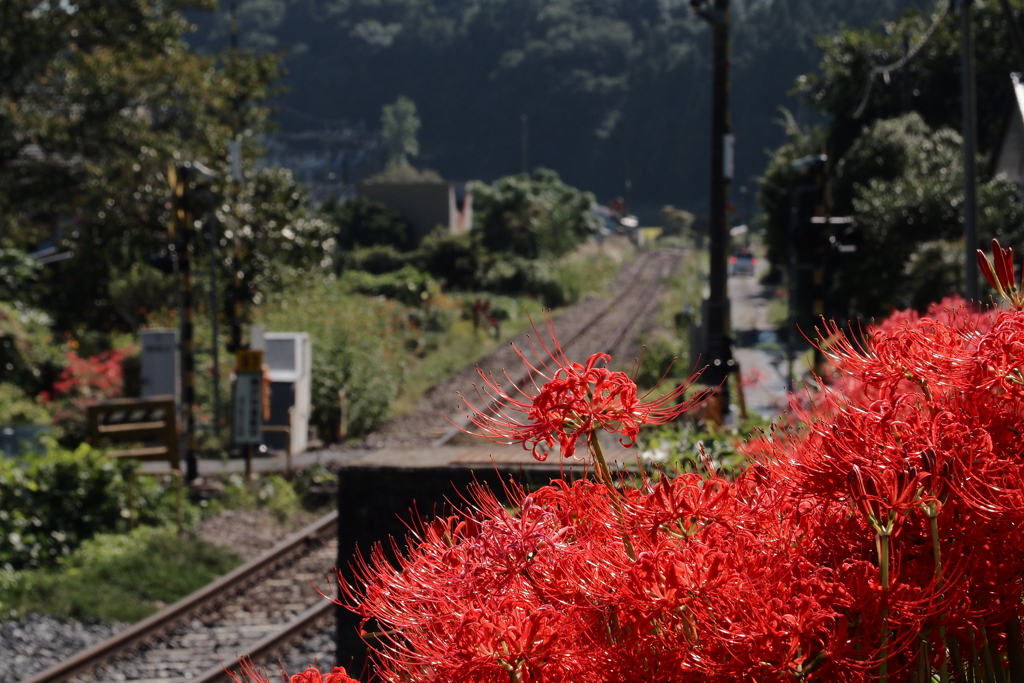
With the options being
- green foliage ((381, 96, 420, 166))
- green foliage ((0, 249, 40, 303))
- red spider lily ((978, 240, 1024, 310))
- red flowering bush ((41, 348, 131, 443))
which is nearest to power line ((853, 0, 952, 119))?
red flowering bush ((41, 348, 131, 443))

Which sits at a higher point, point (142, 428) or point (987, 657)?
point (987, 657)

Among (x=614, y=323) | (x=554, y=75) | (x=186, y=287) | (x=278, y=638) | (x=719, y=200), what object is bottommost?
(x=278, y=638)

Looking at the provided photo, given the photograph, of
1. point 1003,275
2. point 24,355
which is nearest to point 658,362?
point 24,355

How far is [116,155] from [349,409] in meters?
8.37

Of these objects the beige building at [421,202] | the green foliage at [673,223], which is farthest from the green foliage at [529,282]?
the green foliage at [673,223]

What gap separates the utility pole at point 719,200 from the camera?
12.0 meters

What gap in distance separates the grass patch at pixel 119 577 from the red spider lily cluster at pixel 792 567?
8.08 metres

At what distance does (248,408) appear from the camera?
14.5 metres

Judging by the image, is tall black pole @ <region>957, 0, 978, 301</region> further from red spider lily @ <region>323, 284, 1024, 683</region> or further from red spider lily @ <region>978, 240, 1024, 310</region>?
red spider lily @ <region>323, 284, 1024, 683</region>

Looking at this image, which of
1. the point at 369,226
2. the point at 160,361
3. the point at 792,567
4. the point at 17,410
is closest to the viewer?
the point at 792,567

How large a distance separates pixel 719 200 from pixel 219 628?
7.42 metres

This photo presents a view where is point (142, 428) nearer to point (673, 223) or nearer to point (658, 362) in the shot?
point (658, 362)

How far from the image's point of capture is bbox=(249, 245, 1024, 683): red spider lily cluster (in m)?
1.54

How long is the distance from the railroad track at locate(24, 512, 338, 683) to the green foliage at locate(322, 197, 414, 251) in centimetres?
4186
